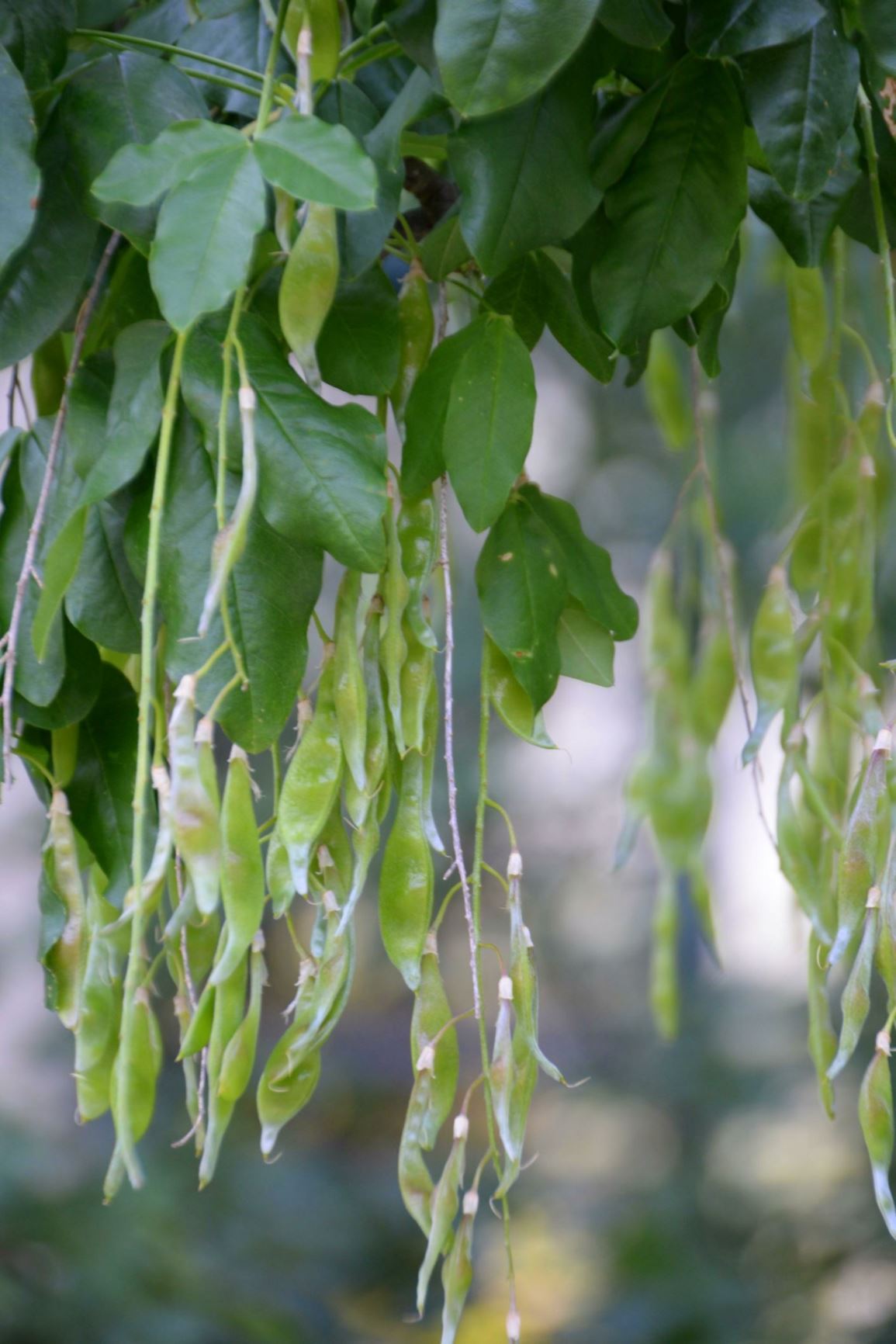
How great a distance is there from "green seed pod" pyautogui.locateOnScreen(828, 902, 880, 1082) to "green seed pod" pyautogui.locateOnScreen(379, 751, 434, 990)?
0.38 ft

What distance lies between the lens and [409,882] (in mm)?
356

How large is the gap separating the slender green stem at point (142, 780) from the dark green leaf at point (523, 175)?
0.29ft

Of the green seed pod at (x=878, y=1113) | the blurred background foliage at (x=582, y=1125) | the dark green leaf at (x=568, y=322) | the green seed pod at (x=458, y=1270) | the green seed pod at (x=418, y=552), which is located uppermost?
the dark green leaf at (x=568, y=322)

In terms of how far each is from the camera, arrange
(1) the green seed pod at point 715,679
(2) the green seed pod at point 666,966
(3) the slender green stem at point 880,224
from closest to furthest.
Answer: (3) the slender green stem at point 880,224 < (1) the green seed pod at point 715,679 < (2) the green seed pod at point 666,966

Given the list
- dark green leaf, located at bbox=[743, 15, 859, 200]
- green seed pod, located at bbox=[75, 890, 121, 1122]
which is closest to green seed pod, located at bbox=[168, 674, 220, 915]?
green seed pod, located at bbox=[75, 890, 121, 1122]

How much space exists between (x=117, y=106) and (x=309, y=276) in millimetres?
84

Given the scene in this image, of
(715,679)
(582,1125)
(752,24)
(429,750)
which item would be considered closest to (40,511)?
(429,750)

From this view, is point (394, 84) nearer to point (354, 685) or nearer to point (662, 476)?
point (354, 685)

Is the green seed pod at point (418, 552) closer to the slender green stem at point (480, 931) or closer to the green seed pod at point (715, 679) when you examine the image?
the slender green stem at point (480, 931)

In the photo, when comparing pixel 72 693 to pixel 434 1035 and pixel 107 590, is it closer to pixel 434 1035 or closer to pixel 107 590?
pixel 107 590

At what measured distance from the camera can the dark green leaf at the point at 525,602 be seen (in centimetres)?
36

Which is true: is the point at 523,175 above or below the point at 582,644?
above

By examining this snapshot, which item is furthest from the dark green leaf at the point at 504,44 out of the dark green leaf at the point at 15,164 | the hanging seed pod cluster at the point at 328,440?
the dark green leaf at the point at 15,164

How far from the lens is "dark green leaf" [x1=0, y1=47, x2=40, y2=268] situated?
0.30 m
